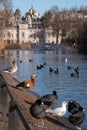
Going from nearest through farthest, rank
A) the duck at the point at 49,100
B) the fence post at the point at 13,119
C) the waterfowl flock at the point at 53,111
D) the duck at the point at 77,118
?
the fence post at the point at 13,119, the waterfowl flock at the point at 53,111, the duck at the point at 77,118, the duck at the point at 49,100

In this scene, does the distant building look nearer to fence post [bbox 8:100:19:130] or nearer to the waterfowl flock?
the waterfowl flock

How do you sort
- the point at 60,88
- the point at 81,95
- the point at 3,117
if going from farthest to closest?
the point at 60,88, the point at 81,95, the point at 3,117

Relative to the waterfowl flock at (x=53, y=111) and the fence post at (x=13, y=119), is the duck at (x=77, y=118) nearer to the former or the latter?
the waterfowl flock at (x=53, y=111)

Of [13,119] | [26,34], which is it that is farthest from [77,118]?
[26,34]

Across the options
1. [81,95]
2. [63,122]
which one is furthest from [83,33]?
[63,122]

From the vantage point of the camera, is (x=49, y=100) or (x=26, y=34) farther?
(x=26, y=34)

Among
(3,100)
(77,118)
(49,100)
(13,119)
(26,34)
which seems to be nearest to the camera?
(13,119)

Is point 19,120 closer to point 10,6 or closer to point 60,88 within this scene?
point 60,88

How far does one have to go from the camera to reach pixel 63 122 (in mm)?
13906

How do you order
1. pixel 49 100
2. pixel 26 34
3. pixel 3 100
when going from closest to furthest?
pixel 3 100 < pixel 49 100 < pixel 26 34

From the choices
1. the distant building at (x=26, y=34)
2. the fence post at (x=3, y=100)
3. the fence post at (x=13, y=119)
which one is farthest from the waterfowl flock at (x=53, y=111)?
the distant building at (x=26, y=34)

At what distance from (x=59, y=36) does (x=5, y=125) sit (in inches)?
5235

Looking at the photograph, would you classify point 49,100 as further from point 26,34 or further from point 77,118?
point 26,34

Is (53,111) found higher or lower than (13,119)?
lower
